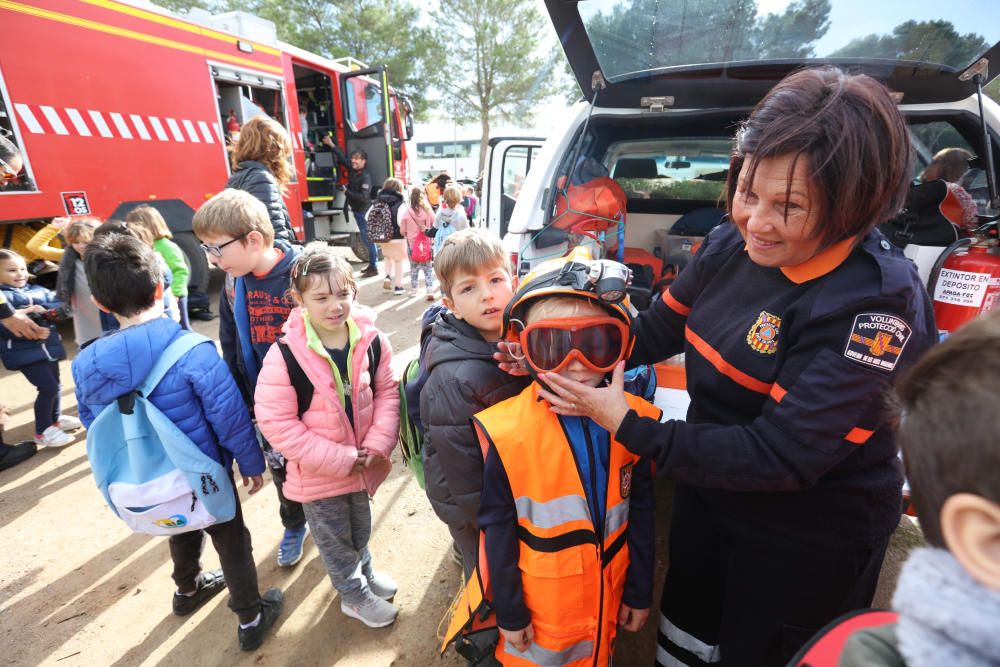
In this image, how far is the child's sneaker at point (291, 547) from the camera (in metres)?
2.33

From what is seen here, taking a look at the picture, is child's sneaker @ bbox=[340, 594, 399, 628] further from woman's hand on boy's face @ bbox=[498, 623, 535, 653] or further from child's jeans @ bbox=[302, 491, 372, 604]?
woman's hand on boy's face @ bbox=[498, 623, 535, 653]

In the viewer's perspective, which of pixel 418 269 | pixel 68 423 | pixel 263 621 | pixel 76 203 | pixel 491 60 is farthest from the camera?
pixel 491 60

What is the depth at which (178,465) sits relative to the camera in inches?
64.3

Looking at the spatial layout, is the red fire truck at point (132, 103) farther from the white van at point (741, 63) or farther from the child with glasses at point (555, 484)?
the child with glasses at point (555, 484)

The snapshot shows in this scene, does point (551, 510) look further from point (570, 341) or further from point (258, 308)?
point (258, 308)

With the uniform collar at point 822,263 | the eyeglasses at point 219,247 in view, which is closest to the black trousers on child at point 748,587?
the uniform collar at point 822,263

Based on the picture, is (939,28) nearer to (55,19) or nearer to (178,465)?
(178,465)

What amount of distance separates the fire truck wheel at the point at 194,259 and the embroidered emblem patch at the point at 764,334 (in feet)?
20.6

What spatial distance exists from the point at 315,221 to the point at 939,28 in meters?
8.30

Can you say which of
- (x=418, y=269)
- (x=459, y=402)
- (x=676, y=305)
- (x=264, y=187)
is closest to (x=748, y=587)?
(x=676, y=305)

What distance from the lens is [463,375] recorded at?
4.42 feet

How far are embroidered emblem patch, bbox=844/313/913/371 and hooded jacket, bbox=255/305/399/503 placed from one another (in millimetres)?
1530

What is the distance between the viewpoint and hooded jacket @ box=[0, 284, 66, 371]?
305 centimetres

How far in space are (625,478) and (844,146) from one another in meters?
0.90
